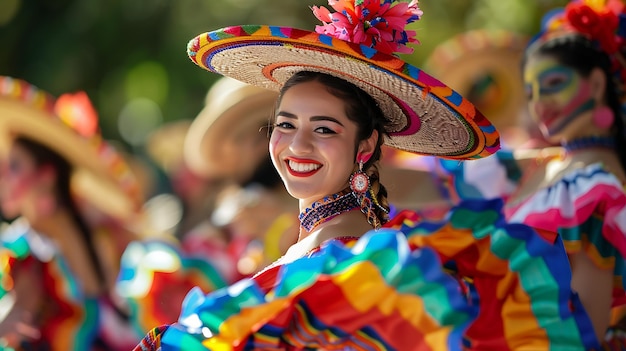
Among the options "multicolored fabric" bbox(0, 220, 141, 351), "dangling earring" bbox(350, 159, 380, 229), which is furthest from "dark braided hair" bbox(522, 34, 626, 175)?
"multicolored fabric" bbox(0, 220, 141, 351)

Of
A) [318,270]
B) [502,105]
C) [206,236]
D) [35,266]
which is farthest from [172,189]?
[318,270]

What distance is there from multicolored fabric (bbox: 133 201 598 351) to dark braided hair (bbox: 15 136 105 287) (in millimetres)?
2990

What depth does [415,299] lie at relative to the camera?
2.34m

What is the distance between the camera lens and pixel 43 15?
15414mm

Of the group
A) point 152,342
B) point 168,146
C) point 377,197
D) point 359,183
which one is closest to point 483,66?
point 377,197

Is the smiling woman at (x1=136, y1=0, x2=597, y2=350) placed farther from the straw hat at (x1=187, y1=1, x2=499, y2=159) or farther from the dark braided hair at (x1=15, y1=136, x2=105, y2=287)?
the dark braided hair at (x1=15, y1=136, x2=105, y2=287)

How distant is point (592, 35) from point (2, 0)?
504 inches

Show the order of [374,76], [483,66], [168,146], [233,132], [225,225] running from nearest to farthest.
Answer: [374,76]
[233,132]
[225,225]
[483,66]
[168,146]

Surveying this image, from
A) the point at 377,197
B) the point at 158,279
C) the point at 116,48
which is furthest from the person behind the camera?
the point at 116,48

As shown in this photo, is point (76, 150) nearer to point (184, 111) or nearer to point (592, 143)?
point (592, 143)

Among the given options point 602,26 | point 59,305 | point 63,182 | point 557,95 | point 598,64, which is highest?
point 602,26

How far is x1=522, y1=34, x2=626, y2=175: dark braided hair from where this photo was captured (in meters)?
3.88

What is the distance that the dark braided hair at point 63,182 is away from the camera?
540 cm

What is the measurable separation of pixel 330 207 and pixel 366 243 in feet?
2.05
